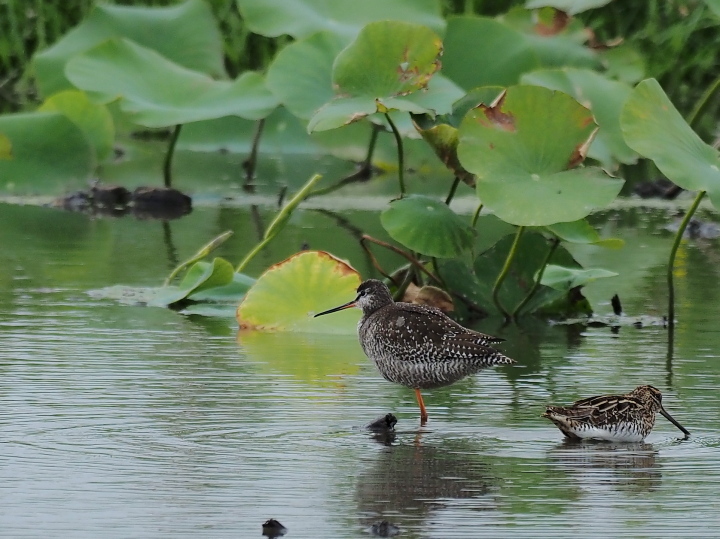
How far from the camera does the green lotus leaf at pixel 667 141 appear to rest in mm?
7109

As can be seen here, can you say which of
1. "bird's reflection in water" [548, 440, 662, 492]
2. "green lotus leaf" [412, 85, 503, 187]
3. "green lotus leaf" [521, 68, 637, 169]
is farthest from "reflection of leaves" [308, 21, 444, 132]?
"bird's reflection in water" [548, 440, 662, 492]

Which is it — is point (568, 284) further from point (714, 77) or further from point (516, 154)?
point (714, 77)

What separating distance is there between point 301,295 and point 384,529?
11.6 ft

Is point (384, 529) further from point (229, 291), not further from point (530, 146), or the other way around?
point (229, 291)

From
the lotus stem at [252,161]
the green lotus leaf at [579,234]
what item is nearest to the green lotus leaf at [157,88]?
the lotus stem at [252,161]

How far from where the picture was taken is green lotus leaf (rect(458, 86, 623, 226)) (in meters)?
7.57

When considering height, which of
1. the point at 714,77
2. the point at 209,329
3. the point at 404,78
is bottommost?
the point at 714,77

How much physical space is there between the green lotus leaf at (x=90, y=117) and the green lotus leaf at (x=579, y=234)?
6073 millimetres

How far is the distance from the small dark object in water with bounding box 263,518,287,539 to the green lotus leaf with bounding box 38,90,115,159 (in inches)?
351

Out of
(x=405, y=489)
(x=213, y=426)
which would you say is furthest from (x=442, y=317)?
(x=405, y=489)

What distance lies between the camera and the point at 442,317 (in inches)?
259

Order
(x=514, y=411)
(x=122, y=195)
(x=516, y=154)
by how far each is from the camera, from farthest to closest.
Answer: (x=122, y=195) → (x=516, y=154) → (x=514, y=411)

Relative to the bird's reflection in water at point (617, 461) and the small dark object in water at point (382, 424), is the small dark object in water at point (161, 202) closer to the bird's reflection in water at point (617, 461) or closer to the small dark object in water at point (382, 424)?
the small dark object in water at point (382, 424)

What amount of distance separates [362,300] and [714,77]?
1186 cm
